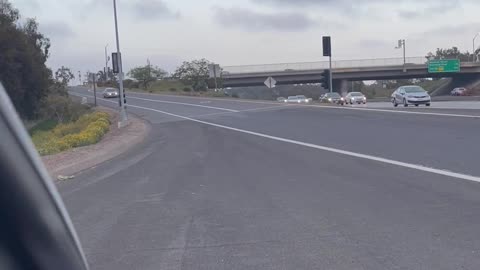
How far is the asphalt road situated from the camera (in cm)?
823

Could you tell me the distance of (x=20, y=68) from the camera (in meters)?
53.2

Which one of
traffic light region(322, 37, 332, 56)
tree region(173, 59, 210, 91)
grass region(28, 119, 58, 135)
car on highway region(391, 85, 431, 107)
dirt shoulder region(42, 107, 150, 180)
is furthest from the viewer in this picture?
tree region(173, 59, 210, 91)

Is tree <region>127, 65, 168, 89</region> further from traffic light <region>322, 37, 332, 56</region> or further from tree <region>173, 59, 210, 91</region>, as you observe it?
traffic light <region>322, 37, 332, 56</region>

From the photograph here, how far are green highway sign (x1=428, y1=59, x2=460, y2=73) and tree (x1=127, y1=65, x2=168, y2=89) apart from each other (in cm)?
5777

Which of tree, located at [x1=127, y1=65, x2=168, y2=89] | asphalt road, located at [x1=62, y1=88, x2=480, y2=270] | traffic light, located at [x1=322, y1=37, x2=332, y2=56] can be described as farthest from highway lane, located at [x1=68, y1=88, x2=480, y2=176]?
tree, located at [x1=127, y1=65, x2=168, y2=89]

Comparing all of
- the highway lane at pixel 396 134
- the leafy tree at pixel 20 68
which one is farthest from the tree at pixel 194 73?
the highway lane at pixel 396 134

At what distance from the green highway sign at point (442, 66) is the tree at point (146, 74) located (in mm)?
57770

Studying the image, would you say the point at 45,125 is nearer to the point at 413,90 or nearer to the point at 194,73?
the point at 413,90

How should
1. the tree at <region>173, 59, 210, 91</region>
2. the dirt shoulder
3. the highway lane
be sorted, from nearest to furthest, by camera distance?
the highway lane, the dirt shoulder, the tree at <region>173, 59, 210, 91</region>

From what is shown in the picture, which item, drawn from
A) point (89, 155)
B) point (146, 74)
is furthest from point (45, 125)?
point (146, 74)

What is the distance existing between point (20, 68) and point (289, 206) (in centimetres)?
4475

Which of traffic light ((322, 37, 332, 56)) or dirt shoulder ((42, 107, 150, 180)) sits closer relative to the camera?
dirt shoulder ((42, 107, 150, 180))

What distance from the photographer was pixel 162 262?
8094mm

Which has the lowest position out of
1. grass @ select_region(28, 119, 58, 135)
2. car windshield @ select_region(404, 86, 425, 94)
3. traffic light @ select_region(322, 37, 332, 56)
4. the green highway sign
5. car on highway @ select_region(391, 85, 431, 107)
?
grass @ select_region(28, 119, 58, 135)
